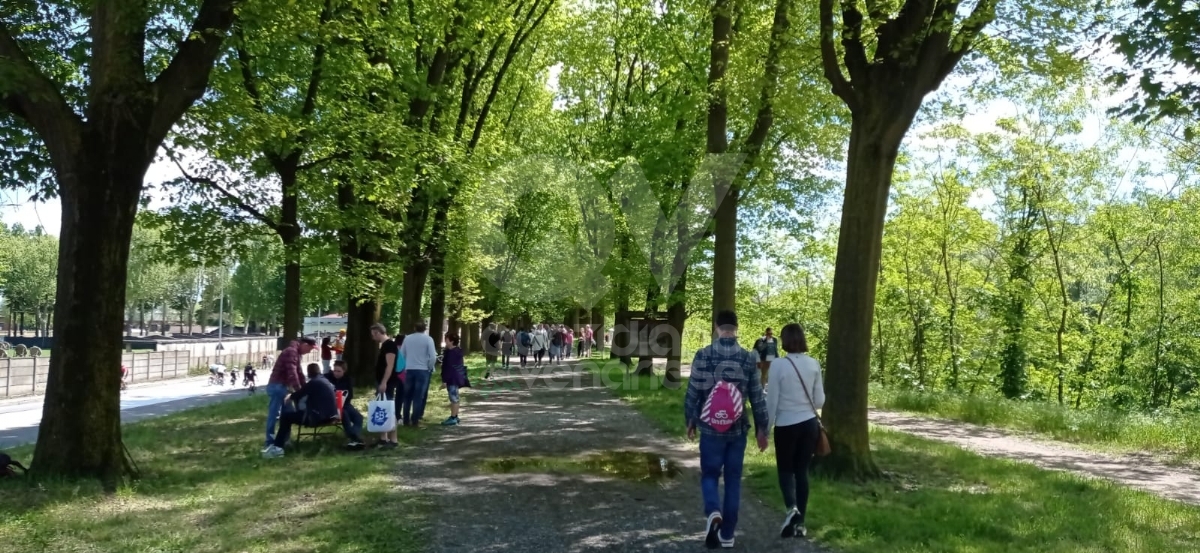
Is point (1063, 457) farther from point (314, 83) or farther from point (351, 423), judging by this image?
point (314, 83)

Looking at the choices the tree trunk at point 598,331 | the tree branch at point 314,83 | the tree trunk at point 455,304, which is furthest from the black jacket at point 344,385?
the tree trunk at point 598,331

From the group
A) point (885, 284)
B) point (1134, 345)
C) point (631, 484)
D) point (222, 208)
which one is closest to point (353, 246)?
point (222, 208)

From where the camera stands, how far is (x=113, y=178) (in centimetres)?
834

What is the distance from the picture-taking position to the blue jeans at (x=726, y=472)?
634cm

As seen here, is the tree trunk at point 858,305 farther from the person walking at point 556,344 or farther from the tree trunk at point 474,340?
the tree trunk at point 474,340

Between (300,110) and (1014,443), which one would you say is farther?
(300,110)

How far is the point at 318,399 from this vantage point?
11.1 metres

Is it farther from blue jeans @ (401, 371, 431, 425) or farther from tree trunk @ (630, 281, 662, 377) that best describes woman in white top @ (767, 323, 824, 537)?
tree trunk @ (630, 281, 662, 377)

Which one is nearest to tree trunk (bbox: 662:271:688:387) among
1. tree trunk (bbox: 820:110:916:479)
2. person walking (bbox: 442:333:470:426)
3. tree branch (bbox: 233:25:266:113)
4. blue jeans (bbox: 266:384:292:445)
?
person walking (bbox: 442:333:470:426)

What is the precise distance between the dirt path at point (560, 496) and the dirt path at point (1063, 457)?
5126 mm

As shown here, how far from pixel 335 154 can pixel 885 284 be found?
18.0 m

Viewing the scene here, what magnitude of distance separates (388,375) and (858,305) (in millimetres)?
6719

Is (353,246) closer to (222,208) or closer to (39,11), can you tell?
(222,208)

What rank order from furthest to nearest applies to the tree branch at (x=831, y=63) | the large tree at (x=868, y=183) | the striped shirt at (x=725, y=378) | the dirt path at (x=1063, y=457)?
the dirt path at (x=1063, y=457) < the tree branch at (x=831, y=63) < the large tree at (x=868, y=183) < the striped shirt at (x=725, y=378)
